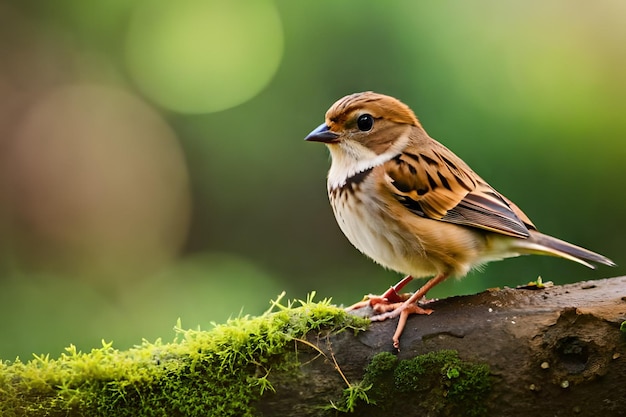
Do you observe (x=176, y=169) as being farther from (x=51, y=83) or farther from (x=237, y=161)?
(x=51, y=83)

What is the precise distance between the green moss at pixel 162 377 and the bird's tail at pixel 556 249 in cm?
107

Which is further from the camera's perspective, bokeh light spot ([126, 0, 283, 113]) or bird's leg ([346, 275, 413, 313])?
bokeh light spot ([126, 0, 283, 113])

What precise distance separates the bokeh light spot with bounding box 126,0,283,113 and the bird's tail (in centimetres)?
276

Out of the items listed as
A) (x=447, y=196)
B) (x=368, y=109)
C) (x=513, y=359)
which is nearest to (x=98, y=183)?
(x=368, y=109)

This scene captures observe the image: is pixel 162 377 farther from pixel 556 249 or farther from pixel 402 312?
pixel 556 249

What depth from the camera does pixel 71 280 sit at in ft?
17.3

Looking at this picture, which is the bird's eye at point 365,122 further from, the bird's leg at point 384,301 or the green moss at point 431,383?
the green moss at point 431,383

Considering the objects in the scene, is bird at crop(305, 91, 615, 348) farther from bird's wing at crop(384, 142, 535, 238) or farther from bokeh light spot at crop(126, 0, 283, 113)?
bokeh light spot at crop(126, 0, 283, 113)

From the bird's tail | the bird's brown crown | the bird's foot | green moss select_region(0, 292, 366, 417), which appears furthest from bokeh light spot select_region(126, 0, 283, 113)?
green moss select_region(0, 292, 366, 417)

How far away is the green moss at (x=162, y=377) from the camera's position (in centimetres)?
242

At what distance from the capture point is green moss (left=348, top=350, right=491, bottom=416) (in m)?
2.49

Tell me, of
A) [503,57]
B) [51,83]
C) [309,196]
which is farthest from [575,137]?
[51,83]

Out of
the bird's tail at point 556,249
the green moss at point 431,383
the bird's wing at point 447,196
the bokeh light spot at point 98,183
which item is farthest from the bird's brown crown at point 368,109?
the bokeh light spot at point 98,183

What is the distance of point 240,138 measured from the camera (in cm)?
534
